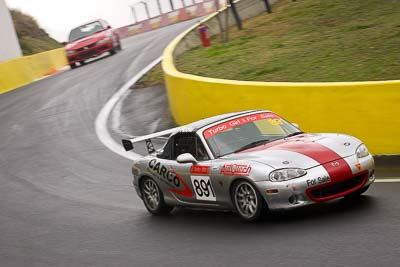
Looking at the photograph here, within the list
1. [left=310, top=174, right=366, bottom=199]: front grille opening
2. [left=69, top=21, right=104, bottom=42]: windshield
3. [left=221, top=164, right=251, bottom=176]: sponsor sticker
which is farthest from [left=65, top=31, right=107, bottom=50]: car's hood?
[left=310, top=174, right=366, bottom=199]: front grille opening

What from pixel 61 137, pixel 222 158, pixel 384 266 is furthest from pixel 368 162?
pixel 61 137

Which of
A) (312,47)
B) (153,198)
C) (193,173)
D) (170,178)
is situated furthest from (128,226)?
(312,47)

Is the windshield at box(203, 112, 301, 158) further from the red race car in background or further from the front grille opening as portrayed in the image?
the red race car in background

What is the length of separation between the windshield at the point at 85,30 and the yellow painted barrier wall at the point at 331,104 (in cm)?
2039

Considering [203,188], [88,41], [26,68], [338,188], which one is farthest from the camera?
[88,41]

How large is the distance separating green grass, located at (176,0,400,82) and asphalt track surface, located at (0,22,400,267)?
430 centimetres

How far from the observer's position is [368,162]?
8.89m

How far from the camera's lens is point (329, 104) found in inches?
466

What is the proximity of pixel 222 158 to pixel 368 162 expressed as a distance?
1.70 meters

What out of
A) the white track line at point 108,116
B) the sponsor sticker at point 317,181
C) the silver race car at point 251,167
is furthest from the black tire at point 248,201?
the white track line at point 108,116

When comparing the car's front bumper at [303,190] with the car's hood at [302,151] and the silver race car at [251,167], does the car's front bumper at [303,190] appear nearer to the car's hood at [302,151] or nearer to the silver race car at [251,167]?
the silver race car at [251,167]

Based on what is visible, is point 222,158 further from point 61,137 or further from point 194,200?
point 61,137

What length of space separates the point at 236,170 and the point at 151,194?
234 centimetres

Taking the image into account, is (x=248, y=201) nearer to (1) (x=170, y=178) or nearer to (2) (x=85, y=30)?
(1) (x=170, y=178)
